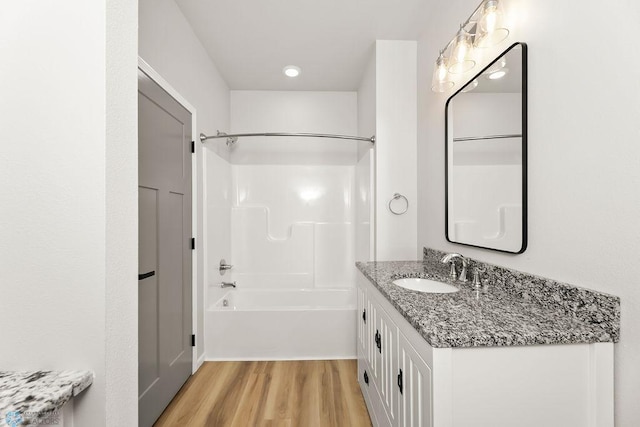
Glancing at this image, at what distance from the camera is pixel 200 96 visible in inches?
95.1

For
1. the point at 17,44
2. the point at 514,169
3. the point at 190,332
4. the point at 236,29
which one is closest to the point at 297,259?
the point at 190,332

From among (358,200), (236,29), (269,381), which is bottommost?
(269,381)

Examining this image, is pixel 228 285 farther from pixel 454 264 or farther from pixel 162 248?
pixel 454 264

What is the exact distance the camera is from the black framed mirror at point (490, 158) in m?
1.23

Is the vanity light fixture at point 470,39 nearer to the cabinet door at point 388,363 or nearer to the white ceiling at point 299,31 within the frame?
the white ceiling at point 299,31

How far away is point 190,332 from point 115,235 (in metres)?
1.82

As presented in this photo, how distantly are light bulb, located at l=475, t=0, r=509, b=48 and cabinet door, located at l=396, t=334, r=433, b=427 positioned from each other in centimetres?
139

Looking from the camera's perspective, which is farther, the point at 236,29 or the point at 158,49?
the point at 236,29

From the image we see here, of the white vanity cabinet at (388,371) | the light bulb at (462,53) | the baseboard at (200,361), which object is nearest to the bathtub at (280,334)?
the baseboard at (200,361)

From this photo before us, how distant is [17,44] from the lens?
727 mm

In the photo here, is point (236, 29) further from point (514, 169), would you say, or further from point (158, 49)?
point (514, 169)

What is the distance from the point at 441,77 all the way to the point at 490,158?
637 millimetres

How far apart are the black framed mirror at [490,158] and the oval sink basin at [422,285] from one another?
0.28 metres

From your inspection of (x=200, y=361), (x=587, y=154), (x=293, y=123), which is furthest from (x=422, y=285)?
(x=293, y=123)
